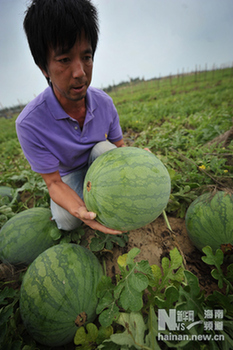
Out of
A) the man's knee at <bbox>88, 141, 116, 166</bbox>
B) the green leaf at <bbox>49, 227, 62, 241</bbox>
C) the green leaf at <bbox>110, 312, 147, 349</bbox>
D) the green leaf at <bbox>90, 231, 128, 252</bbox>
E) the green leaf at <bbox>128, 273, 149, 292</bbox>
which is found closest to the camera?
the green leaf at <bbox>110, 312, 147, 349</bbox>

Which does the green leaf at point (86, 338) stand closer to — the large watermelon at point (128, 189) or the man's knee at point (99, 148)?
the large watermelon at point (128, 189)

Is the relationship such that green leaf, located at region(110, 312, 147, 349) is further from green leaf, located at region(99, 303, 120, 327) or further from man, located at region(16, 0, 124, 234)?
man, located at region(16, 0, 124, 234)

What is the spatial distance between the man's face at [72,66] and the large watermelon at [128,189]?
0.61 m

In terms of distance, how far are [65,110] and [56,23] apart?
655mm

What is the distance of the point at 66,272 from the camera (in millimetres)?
1185

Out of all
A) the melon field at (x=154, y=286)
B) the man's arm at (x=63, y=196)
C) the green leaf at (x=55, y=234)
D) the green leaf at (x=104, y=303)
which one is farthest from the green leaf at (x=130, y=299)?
the green leaf at (x=55, y=234)

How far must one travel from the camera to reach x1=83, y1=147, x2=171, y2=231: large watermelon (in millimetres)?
1021

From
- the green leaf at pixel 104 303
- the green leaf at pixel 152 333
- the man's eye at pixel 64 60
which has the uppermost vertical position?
the man's eye at pixel 64 60

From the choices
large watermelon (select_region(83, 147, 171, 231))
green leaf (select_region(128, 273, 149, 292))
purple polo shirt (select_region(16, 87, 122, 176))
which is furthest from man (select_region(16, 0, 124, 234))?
green leaf (select_region(128, 273, 149, 292))

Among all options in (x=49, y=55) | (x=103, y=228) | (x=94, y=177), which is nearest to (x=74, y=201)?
(x=103, y=228)

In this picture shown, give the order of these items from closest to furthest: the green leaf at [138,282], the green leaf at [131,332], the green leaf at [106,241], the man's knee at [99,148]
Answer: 1. the green leaf at [131,332]
2. the green leaf at [138,282]
3. the green leaf at [106,241]
4. the man's knee at [99,148]

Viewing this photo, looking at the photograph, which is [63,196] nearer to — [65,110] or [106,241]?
[106,241]

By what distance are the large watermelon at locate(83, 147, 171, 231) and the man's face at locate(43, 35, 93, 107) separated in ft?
2.01

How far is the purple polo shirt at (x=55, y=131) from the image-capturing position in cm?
151
